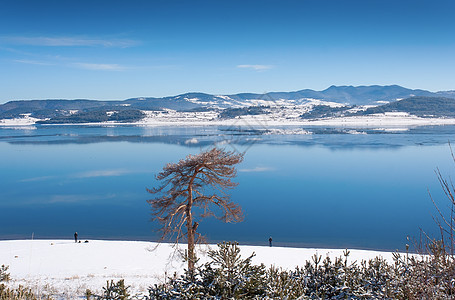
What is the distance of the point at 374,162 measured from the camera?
32312 mm

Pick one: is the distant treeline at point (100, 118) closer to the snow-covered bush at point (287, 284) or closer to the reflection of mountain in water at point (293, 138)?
the reflection of mountain in water at point (293, 138)

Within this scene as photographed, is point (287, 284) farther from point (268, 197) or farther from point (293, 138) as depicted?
point (293, 138)

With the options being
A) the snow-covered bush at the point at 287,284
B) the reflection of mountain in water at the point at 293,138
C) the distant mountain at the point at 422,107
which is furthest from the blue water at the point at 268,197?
the distant mountain at the point at 422,107

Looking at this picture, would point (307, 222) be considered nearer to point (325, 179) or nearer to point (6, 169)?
point (325, 179)

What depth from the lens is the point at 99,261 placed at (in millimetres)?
11328

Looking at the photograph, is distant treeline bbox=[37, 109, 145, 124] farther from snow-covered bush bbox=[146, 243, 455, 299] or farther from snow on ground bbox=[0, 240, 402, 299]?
snow-covered bush bbox=[146, 243, 455, 299]

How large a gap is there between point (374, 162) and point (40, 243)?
27.6 meters

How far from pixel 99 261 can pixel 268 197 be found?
11.8 metres

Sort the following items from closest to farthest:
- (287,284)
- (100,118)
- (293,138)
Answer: (287,284)
(293,138)
(100,118)

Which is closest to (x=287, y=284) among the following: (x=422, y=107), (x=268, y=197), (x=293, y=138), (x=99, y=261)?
(x=99, y=261)

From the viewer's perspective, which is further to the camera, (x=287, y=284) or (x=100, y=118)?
(x=100, y=118)

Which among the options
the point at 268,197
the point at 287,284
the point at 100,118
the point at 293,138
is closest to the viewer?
the point at 287,284

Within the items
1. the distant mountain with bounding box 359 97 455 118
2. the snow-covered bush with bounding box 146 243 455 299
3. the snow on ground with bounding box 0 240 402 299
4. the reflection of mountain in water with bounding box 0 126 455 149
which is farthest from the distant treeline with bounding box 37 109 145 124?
the snow-covered bush with bounding box 146 243 455 299

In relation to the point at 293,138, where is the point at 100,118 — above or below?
above
